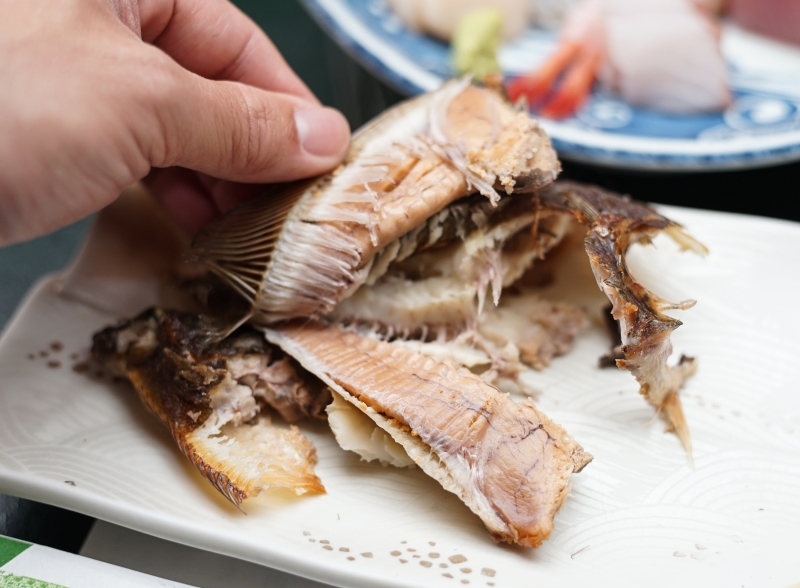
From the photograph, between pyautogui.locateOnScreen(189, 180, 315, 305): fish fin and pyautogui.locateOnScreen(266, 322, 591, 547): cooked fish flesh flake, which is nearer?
pyautogui.locateOnScreen(266, 322, 591, 547): cooked fish flesh flake

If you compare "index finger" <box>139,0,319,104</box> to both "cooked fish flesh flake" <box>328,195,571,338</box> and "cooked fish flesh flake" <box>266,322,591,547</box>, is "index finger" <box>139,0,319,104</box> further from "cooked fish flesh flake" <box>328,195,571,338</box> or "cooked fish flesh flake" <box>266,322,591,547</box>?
"cooked fish flesh flake" <box>266,322,591,547</box>

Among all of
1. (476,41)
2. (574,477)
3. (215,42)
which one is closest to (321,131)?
(215,42)

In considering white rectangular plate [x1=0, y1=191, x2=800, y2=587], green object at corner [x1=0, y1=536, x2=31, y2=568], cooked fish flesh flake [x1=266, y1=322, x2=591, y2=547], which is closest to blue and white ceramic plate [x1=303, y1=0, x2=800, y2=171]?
white rectangular plate [x1=0, y1=191, x2=800, y2=587]

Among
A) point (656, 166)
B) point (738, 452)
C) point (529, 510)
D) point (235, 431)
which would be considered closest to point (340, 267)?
point (235, 431)

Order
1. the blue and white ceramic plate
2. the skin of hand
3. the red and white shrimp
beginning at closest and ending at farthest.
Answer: the skin of hand < the blue and white ceramic plate < the red and white shrimp

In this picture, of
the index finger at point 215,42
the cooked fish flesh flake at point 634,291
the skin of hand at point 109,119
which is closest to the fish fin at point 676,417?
the cooked fish flesh flake at point 634,291

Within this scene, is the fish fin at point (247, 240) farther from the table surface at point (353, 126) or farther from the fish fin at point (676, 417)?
the fish fin at point (676, 417)

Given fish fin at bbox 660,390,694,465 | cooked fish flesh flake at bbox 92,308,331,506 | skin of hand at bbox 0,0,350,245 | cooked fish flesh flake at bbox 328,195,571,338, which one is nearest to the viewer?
skin of hand at bbox 0,0,350,245

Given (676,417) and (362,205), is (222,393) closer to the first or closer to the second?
(362,205)

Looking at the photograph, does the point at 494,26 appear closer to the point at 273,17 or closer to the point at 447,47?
the point at 447,47
